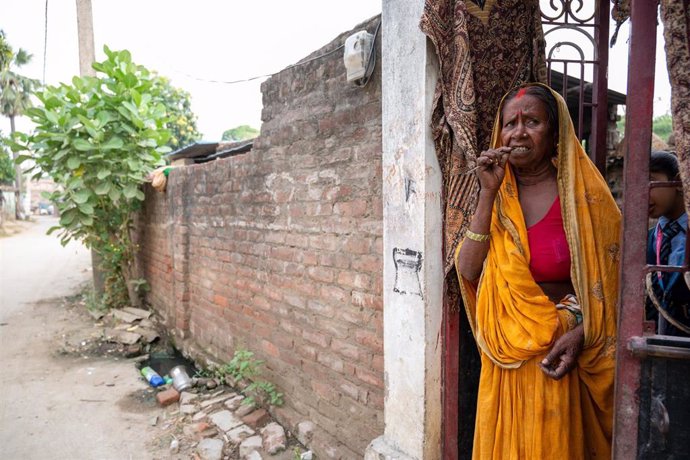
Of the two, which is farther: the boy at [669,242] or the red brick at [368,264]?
the red brick at [368,264]

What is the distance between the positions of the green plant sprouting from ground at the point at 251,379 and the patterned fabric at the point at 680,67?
9.98 feet

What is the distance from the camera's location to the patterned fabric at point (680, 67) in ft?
3.71

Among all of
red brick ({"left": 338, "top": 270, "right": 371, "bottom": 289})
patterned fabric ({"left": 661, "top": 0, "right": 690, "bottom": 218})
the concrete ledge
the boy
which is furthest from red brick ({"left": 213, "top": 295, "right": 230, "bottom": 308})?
patterned fabric ({"left": 661, "top": 0, "right": 690, "bottom": 218})

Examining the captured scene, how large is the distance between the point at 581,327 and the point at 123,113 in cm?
595

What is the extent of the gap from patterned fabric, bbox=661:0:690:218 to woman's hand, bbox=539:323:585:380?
562 millimetres

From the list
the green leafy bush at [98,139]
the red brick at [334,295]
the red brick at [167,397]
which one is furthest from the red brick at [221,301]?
the green leafy bush at [98,139]

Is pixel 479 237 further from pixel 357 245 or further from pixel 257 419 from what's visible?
pixel 257 419

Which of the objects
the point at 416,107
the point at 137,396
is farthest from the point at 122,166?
the point at 416,107

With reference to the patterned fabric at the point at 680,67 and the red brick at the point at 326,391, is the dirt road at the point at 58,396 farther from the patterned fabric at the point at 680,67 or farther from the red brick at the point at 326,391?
the patterned fabric at the point at 680,67

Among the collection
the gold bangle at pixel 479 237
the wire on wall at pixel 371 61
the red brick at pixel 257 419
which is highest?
the wire on wall at pixel 371 61

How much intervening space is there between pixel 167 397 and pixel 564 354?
365cm

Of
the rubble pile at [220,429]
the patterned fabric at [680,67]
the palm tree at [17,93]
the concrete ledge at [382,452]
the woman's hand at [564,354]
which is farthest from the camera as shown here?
the palm tree at [17,93]

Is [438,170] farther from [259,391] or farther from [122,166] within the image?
[122,166]

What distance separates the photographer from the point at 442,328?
2090mm
